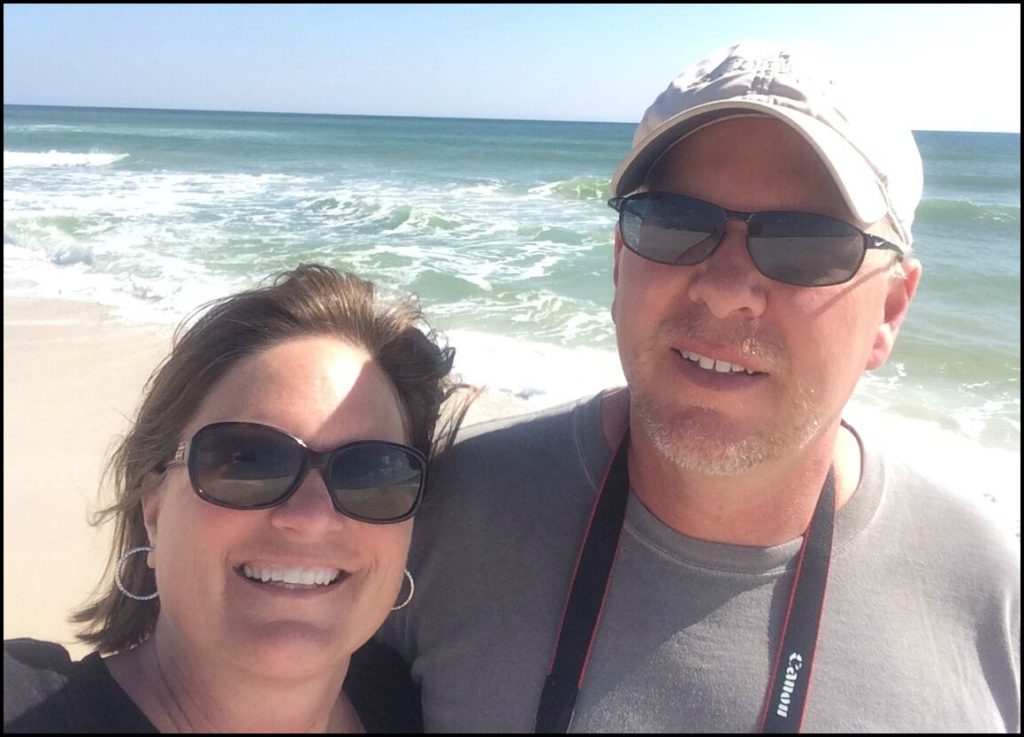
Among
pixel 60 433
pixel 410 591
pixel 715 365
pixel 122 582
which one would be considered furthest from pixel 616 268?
pixel 60 433

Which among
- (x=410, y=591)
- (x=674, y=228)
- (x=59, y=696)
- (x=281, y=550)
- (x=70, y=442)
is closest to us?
(x=59, y=696)

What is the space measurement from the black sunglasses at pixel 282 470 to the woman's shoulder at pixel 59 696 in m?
0.42

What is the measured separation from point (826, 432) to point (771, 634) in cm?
49

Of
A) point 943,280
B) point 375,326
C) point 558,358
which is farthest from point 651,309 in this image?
point 943,280

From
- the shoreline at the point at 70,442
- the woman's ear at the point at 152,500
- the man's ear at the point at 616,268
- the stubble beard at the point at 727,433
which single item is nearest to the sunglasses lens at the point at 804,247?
the stubble beard at the point at 727,433

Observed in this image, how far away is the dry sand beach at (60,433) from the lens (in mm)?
3879

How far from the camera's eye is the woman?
1.58m

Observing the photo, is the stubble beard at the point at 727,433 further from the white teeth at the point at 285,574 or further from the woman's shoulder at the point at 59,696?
the woman's shoulder at the point at 59,696

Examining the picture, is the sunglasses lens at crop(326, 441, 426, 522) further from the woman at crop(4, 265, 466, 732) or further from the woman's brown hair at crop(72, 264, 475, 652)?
the woman's brown hair at crop(72, 264, 475, 652)

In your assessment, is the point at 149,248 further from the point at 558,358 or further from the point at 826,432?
the point at 826,432

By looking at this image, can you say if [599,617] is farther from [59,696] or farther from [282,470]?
[59,696]

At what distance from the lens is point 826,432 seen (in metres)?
1.81

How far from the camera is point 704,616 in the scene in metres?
1.67

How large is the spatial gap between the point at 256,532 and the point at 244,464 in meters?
0.15
